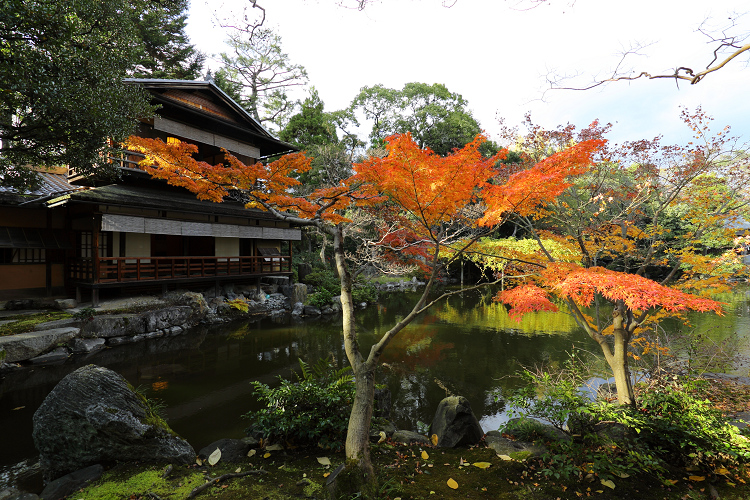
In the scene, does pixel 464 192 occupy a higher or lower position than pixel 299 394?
higher

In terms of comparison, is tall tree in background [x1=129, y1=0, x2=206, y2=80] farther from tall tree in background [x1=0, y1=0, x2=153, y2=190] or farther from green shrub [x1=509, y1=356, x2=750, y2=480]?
green shrub [x1=509, y1=356, x2=750, y2=480]

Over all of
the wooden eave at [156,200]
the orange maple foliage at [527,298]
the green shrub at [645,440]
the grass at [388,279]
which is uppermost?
the wooden eave at [156,200]

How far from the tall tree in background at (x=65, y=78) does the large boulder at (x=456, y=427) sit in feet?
24.0

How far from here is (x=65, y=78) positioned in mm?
5383

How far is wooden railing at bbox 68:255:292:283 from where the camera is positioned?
1087 cm

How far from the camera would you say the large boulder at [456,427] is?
432cm

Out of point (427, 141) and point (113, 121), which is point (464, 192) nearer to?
point (113, 121)

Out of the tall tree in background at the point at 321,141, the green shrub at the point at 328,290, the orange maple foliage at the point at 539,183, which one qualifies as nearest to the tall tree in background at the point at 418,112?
the tall tree in background at the point at 321,141

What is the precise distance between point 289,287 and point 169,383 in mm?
8975

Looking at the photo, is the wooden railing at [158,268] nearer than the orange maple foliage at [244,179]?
No

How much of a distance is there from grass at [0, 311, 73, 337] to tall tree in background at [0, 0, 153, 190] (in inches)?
151

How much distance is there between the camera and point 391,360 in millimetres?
8758

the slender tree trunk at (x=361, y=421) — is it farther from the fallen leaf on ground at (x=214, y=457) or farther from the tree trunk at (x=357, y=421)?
the fallen leaf on ground at (x=214, y=457)

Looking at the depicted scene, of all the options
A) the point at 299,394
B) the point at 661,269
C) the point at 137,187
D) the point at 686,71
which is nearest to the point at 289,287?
the point at 137,187
